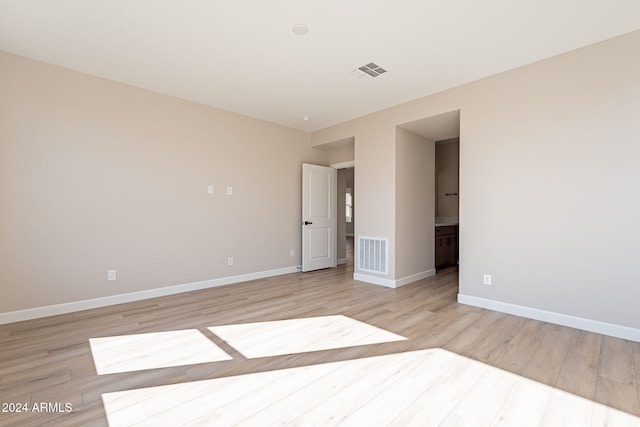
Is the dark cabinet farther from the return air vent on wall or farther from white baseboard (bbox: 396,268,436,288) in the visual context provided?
the return air vent on wall

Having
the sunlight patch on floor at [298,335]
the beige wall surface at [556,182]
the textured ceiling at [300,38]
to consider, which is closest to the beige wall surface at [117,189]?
the textured ceiling at [300,38]

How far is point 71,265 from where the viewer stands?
3.29m

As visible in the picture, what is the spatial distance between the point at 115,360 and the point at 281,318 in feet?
4.77

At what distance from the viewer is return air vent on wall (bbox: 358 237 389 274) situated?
448 cm

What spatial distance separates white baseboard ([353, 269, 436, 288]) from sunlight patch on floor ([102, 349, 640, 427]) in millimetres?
2267

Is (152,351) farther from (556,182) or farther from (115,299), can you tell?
(556,182)

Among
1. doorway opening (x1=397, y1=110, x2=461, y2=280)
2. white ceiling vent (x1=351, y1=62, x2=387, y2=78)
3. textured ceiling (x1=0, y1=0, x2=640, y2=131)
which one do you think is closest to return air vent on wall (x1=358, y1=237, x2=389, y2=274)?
doorway opening (x1=397, y1=110, x2=461, y2=280)

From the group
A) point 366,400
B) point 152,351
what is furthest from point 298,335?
point 152,351

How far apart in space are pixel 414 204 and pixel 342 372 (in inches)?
129

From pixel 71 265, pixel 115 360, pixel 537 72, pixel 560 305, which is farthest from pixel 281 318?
pixel 537 72

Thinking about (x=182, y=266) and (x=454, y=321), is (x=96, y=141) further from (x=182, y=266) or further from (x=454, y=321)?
(x=454, y=321)

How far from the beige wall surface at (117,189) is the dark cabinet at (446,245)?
3.29 metres

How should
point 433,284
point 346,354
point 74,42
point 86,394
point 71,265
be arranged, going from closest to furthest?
point 86,394 < point 346,354 < point 74,42 < point 71,265 < point 433,284

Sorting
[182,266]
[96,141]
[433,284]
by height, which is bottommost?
[433,284]
